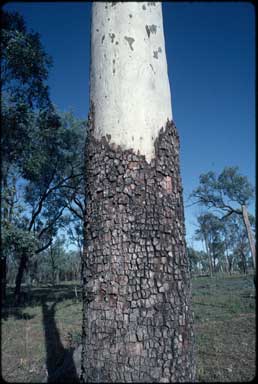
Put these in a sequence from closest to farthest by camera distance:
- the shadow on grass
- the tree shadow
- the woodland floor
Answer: the tree shadow, the woodland floor, the shadow on grass

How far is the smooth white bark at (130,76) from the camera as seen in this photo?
4.93ft

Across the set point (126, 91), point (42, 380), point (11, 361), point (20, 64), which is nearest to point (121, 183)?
point (126, 91)

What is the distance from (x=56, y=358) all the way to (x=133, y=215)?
18.3 ft

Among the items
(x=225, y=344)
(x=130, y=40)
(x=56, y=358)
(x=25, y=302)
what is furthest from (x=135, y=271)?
(x=25, y=302)

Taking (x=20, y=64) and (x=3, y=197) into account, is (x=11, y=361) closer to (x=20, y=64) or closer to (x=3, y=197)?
(x=3, y=197)

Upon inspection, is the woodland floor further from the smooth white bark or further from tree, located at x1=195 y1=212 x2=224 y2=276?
tree, located at x1=195 y1=212 x2=224 y2=276

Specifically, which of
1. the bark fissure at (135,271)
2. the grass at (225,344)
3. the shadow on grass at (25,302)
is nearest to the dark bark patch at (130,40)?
the bark fissure at (135,271)

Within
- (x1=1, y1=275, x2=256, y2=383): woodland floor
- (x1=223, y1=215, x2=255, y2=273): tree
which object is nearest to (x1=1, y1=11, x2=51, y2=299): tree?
(x1=1, y1=275, x2=256, y2=383): woodland floor

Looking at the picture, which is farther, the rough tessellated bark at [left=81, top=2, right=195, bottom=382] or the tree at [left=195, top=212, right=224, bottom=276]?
the tree at [left=195, top=212, right=224, bottom=276]

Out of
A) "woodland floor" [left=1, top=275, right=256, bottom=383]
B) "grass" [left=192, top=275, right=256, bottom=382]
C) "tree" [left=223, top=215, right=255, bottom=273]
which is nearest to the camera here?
"grass" [left=192, top=275, right=256, bottom=382]

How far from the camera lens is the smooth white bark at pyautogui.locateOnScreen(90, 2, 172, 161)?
1504 mm

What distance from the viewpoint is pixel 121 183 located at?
1.50 meters

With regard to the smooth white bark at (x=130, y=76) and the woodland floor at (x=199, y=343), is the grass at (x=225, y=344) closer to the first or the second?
the woodland floor at (x=199, y=343)

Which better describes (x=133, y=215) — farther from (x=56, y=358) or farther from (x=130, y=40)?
(x=56, y=358)
